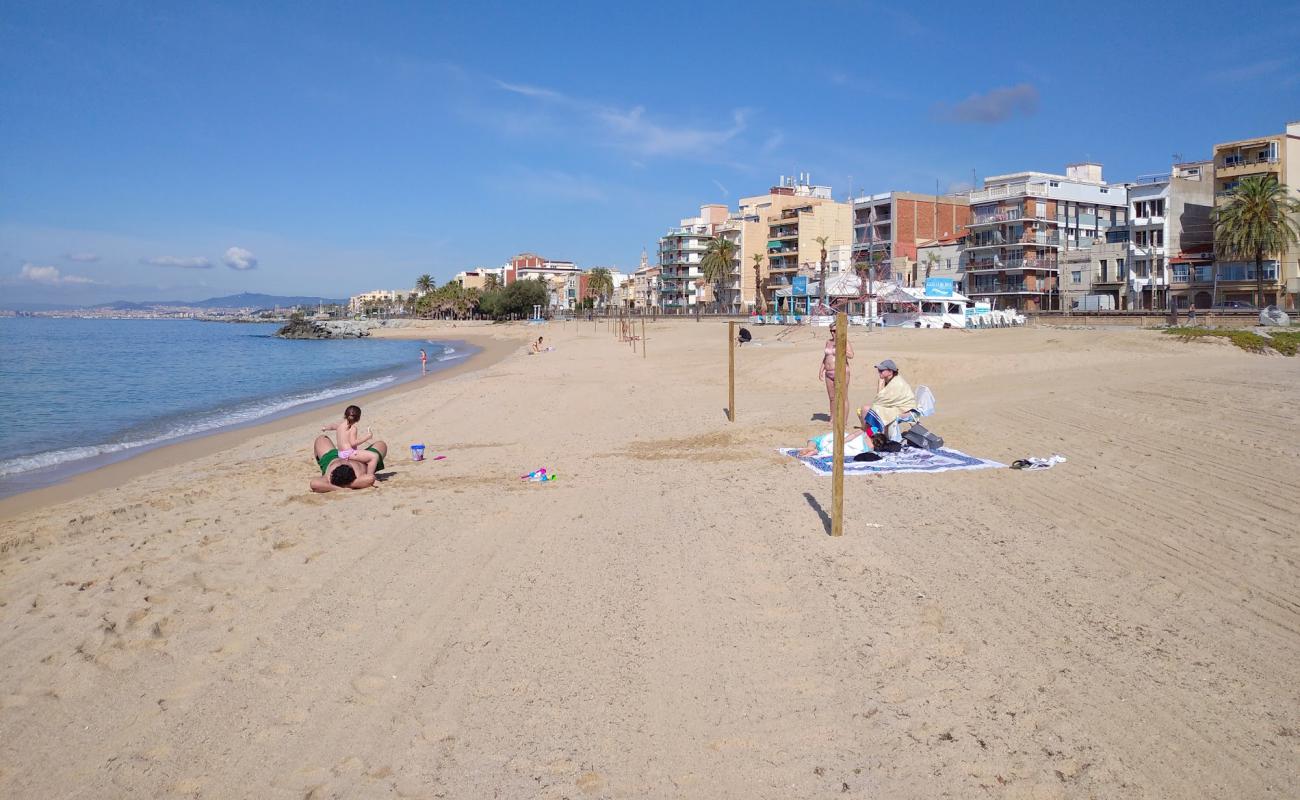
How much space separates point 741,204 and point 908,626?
115 meters

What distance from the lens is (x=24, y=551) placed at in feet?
23.7

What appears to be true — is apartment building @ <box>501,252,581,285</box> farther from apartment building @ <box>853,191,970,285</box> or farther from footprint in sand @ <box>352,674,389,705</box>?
footprint in sand @ <box>352,674,389,705</box>

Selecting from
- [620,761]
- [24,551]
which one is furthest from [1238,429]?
[24,551]

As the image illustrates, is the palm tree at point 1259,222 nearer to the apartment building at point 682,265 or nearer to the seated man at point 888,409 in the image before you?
the seated man at point 888,409

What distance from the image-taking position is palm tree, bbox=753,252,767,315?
8944 centimetres

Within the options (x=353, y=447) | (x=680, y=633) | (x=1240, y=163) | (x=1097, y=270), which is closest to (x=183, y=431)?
(x=353, y=447)

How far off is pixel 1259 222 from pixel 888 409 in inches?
2025

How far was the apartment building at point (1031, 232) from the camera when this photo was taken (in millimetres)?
65250

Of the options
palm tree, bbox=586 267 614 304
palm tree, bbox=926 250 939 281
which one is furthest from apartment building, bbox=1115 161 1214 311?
palm tree, bbox=586 267 614 304

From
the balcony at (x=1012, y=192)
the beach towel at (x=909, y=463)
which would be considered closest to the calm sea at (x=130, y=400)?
the beach towel at (x=909, y=463)

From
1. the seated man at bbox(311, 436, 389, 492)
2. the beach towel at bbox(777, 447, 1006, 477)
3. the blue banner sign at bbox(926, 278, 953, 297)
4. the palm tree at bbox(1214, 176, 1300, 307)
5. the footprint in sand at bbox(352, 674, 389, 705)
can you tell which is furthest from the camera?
the palm tree at bbox(1214, 176, 1300, 307)

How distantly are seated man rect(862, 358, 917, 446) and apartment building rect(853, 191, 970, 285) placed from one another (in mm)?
64488

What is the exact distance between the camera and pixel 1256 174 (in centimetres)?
5450

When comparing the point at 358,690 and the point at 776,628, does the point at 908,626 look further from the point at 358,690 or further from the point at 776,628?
the point at 358,690
